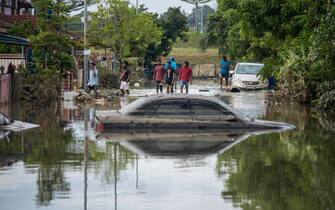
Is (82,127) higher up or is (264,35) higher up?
(264,35)

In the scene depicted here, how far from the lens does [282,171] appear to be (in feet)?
52.9

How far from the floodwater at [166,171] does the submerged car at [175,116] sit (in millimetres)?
608

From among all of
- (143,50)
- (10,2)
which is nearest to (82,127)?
(10,2)

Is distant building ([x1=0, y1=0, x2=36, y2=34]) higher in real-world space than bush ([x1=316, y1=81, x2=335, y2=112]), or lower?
higher

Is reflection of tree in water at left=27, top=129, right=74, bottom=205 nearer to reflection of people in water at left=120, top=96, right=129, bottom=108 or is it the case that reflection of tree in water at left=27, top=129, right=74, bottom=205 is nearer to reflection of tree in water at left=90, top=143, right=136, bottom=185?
reflection of tree in water at left=90, top=143, right=136, bottom=185

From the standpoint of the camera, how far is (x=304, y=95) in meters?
37.0

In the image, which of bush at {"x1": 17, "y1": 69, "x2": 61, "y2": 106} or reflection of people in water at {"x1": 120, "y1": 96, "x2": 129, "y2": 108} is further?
reflection of people in water at {"x1": 120, "y1": 96, "x2": 129, "y2": 108}

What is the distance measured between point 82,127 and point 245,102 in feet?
46.3

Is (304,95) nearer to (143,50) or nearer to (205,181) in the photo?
(205,181)

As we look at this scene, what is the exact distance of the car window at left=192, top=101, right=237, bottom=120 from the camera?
910 inches

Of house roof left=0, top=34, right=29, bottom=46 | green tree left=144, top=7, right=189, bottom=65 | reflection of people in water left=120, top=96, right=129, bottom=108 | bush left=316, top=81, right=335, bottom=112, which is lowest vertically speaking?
reflection of people in water left=120, top=96, right=129, bottom=108

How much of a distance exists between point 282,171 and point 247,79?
34.8 meters

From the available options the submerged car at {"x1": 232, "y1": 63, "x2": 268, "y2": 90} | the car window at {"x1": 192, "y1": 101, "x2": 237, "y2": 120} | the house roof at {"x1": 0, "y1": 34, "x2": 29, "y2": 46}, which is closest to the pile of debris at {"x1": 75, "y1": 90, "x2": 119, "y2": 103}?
the house roof at {"x1": 0, "y1": 34, "x2": 29, "y2": 46}

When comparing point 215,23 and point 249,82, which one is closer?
point 249,82
